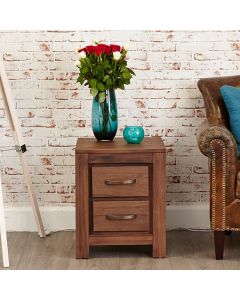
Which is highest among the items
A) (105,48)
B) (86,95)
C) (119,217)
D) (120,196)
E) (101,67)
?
(105,48)

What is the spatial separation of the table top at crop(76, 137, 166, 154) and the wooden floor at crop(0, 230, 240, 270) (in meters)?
0.59

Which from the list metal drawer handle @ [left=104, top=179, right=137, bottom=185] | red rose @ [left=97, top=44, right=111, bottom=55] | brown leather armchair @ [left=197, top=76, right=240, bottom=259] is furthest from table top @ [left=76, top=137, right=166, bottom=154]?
red rose @ [left=97, top=44, right=111, bottom=55]

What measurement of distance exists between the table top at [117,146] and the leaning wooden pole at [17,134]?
1.14 ft

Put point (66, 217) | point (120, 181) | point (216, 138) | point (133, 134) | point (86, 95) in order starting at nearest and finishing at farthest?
point (216, 138) < point (120, 181) < point (133, 134) < point (86, 95) < point (66, 217)

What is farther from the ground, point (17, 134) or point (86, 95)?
point (86, 95)

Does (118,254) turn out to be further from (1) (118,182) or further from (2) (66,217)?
(2) (66,217)

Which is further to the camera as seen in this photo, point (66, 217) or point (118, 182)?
point (66, 217)

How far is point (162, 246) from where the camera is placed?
3182 mm

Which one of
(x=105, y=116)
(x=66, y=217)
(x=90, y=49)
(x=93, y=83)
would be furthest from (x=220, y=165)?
(x=66, y=217)

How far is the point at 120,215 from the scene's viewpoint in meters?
3.16

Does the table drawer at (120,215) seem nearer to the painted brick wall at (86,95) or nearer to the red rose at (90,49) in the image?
the painted brick wall at (86,95)

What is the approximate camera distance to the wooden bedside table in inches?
122

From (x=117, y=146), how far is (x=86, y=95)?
623mm
